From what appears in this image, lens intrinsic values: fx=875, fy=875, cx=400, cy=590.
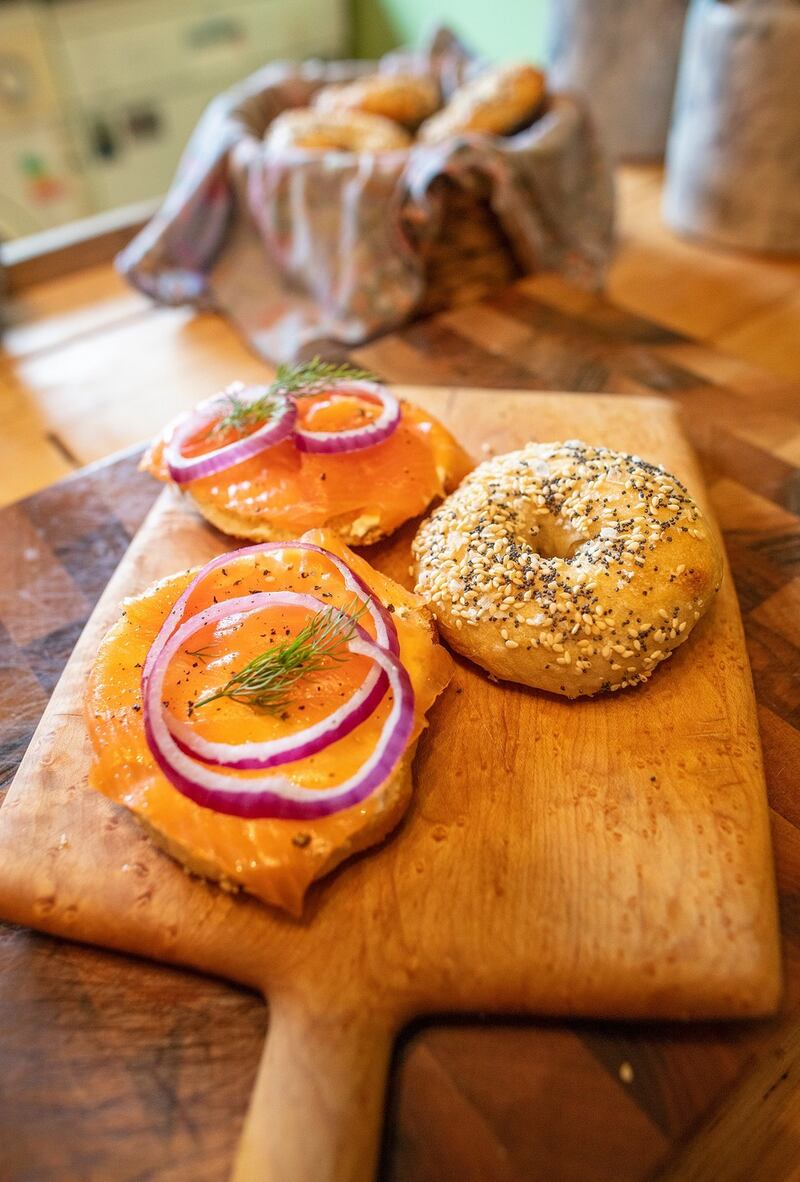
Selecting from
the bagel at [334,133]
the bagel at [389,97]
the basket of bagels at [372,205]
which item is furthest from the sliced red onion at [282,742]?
the bagel at [389,97]

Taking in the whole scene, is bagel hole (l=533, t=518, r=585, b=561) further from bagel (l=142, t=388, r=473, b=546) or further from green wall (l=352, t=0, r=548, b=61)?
green wall (l=352, t=0, r=548, b=61)

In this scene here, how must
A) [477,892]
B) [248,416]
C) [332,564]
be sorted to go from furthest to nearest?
[248,416]
[332,564]
[477,892]

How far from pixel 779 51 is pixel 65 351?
2.70 metres

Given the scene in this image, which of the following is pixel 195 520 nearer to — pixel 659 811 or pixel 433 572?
pixel 433 572

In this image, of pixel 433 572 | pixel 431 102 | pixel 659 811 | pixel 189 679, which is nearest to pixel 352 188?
pixel 431 102

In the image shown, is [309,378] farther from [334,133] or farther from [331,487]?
[334,133]

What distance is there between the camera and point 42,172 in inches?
171

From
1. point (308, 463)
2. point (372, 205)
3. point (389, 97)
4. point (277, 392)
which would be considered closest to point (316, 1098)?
point (308, 463)

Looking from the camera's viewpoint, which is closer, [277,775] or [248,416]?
[277,775]

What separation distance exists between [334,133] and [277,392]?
1769 mm

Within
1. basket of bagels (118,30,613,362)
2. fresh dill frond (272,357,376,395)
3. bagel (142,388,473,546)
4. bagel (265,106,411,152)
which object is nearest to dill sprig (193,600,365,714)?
bagel (142,388,473,546)

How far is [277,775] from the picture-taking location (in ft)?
4.55

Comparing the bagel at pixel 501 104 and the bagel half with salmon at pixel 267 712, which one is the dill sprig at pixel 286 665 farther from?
the bagel at pixel 501 104

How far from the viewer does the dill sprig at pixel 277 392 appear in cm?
197
